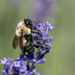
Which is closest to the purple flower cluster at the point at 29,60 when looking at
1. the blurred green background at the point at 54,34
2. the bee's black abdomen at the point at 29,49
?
the bee's black abdomen at the point at 29,49

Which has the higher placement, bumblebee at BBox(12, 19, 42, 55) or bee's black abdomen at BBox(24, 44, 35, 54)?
bumblebee at BBox(12, 19, 42, 55)

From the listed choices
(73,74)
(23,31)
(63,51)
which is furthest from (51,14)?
(23,31)

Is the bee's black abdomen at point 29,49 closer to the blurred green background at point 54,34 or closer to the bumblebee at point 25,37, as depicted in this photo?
the bumblebee at point 25,37

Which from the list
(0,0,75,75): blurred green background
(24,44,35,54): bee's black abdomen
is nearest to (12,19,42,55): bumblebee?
(24,44,35,54): bee's black abdomen

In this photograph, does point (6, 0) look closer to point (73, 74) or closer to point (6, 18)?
point (6, 18)

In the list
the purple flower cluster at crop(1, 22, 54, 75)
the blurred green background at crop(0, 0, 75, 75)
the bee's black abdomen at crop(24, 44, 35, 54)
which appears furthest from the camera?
the blurred green background at crop(0, 0, 75, 75)

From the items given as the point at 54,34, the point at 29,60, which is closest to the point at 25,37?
the point at 29,60

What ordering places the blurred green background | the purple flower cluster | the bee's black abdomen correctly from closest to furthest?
the purple flower cluster
the bee's black abdomen
the blurred green background

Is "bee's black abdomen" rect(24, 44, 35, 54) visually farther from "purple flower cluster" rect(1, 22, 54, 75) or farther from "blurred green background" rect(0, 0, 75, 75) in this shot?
"blurred green background" rect(0, 0, 75, 75)

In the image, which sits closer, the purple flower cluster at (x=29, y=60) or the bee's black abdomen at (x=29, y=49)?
the purple flower cluster at (x=29, y=60)
